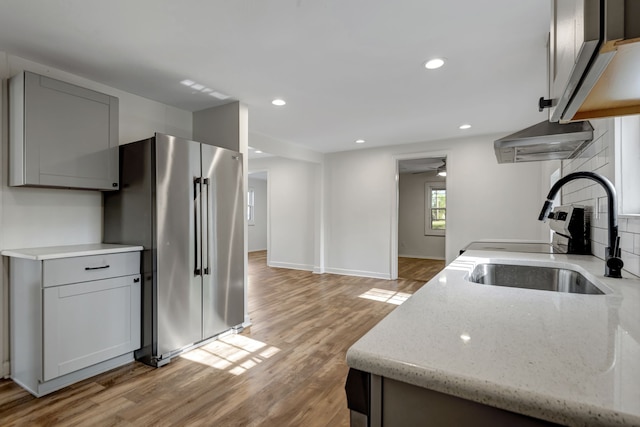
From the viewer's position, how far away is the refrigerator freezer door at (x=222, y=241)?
2.72 m

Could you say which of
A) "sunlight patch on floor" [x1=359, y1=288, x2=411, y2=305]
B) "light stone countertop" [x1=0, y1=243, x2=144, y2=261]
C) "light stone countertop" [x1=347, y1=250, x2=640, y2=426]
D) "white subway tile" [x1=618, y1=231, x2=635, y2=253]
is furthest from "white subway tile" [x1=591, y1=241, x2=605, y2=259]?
"light stone countertop" [x1=0, y1=243, x2=144, y2=261]

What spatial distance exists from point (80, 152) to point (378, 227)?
4305mm

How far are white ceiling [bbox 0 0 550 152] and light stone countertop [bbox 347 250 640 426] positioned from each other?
5.40 ft

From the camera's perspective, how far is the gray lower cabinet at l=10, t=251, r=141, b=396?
1.98 m

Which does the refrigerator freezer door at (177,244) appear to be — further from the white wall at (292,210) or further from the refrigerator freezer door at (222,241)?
the white wall at (292,210)

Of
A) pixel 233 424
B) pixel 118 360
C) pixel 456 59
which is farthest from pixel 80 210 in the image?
pixel 456 59

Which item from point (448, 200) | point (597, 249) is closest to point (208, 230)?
point (597, 249)

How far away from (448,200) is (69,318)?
15.6 ft

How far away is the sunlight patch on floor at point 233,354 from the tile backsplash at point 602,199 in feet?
7.57

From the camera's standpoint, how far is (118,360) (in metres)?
2.37

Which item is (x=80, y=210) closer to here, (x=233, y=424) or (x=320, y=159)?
(x=233, y=424)

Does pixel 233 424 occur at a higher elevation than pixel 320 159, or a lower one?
lower

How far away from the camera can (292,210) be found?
6.51 metres

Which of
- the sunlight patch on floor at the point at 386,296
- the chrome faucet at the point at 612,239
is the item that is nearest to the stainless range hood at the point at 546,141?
the chrome faucet at the point at 612,239
